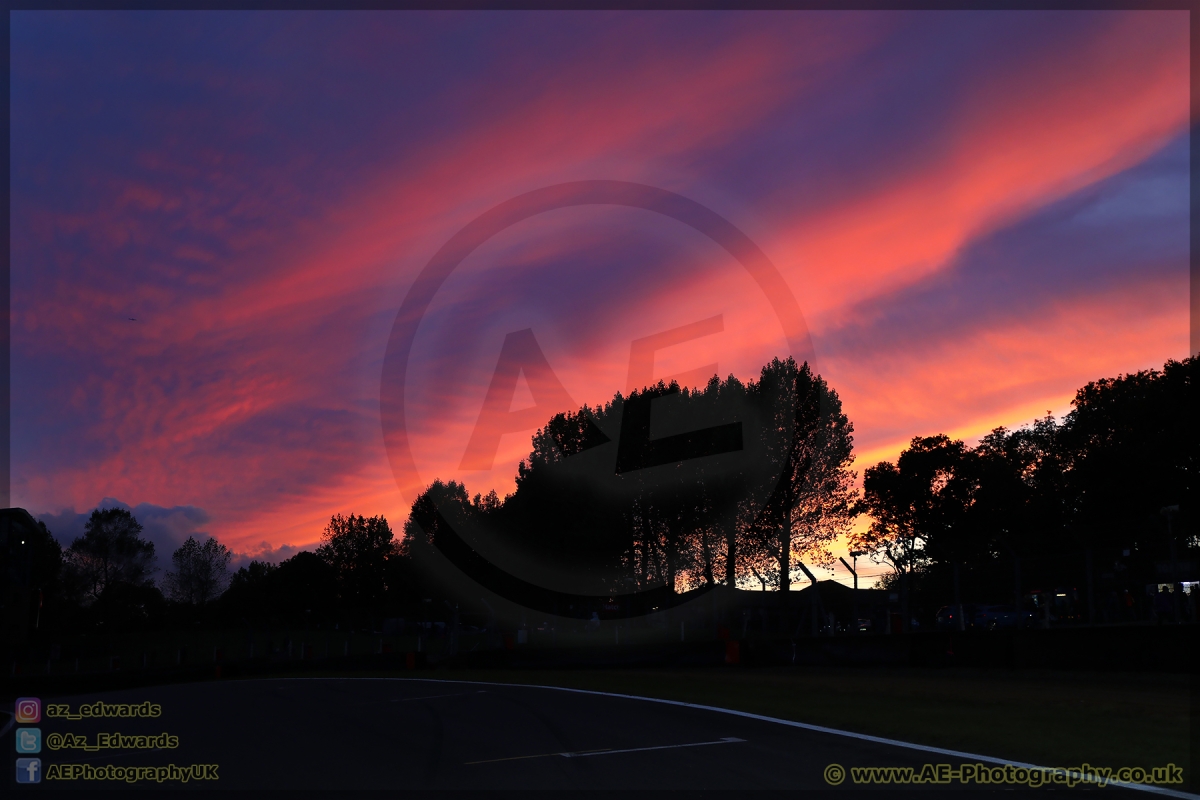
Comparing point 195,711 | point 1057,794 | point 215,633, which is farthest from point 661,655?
point 215,633

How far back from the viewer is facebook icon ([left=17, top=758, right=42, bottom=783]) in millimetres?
10305

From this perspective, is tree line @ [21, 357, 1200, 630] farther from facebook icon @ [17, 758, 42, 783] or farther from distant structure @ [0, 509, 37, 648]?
facebook icon @ [17, 758, 42, 783]

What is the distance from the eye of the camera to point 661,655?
28.0m

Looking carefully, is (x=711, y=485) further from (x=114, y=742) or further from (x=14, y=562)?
(x=114, y=742)

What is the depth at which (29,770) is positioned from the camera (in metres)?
10.9

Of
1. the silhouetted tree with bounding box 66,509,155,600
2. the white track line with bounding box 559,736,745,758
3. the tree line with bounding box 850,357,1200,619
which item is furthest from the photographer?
the silhouetted tree with bounding box 66,509,155,600

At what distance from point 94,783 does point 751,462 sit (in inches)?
1748

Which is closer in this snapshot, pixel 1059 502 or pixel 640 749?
pixel 640 749

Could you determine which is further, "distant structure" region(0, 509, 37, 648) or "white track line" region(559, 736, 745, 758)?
"distant structure" region(0, 509, 37, 648)

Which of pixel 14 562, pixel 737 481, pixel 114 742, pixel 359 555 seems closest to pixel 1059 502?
pixel 737 481

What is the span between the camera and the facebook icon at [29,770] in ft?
33.8

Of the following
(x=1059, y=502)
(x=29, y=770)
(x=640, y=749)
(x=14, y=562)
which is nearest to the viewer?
(x=640, y=749)

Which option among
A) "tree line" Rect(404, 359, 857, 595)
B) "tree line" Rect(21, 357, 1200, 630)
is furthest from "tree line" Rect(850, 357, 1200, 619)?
"tree line" Rect(404, 359, 857, 595)

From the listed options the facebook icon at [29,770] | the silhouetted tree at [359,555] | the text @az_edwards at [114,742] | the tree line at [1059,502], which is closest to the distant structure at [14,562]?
the text @az_edwards at [114,742]
